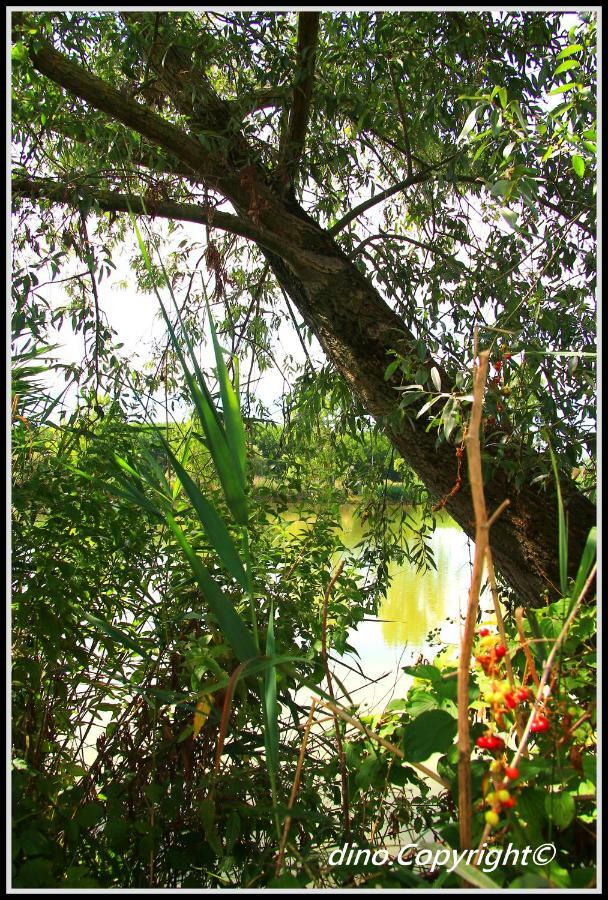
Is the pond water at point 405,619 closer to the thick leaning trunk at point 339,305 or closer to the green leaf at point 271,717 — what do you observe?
the thick leaning trunk at point 339,305

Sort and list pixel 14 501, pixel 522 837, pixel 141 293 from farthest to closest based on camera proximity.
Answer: pixel 141 293, pixel 14 501, pixel 522 837

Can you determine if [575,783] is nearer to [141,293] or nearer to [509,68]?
[509,68]

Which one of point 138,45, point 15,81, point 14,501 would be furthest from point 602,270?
point 15,81

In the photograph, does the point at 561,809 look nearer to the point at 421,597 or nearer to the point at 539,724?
the point at 539,724

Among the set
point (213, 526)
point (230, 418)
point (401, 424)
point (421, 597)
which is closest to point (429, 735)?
point (213, 526)

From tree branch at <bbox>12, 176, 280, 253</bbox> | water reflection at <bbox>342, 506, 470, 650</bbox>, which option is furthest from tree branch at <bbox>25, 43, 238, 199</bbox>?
water reflection at <bbox>342, 506, 470, 650</bbox>

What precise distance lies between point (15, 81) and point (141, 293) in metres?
1.36

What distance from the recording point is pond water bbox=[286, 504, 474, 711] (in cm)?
274

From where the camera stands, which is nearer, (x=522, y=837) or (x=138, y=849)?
(x=522, y=837)

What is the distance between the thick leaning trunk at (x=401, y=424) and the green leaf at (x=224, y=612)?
896 millimetres

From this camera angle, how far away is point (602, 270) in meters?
1.13

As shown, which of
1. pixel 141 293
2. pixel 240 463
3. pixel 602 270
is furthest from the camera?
pixel 141 293

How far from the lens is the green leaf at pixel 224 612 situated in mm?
819

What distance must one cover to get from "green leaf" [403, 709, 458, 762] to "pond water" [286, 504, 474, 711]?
4.95 feet
